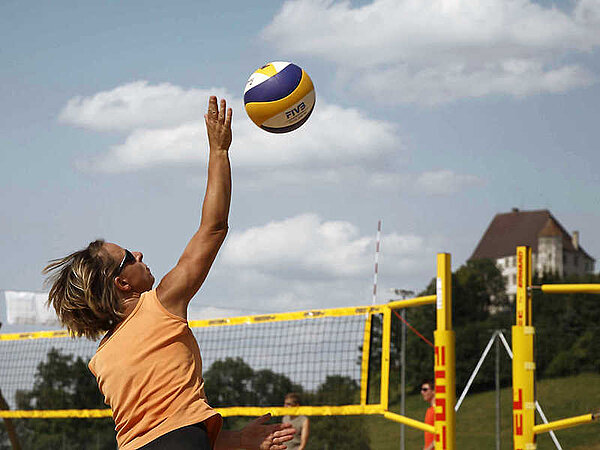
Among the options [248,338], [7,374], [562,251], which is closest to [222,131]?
[248,338]

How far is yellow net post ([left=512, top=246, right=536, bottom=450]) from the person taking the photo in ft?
18.7

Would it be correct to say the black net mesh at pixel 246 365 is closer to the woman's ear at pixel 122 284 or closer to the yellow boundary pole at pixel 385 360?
the yellow boundary pole at pixel 385 360

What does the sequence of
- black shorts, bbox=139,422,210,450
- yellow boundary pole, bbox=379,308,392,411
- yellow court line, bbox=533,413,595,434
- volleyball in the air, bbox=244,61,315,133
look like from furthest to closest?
yellow boundary pole, bbox=379,308,392,411
yellow court line, bbox=533,413,595,434
volleyball in the air, bbox=244,61,315,133
black shorts, bbox=139,422,210,450

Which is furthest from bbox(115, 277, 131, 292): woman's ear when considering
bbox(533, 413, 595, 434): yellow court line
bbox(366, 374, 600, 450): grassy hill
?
bbox(366, 374, 600, 450): grassy hill

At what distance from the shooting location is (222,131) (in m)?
2.60

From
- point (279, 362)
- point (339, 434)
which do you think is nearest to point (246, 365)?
point (279, 362)

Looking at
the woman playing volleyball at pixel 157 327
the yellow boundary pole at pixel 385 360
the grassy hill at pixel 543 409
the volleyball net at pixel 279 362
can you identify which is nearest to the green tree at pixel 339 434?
the volleyball net at pixel 279 362

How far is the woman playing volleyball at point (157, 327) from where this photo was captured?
248 cm

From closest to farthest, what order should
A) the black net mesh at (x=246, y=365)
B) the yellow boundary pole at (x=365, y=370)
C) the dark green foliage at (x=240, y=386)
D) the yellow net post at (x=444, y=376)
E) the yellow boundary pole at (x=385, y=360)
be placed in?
the yellow net post at (x=444, y=376) < the yellow boundary pole at (x=385, y=360) < the yellow boundary pole at (x=365, y=370) < the black net mesh at (x=246, y=365) < the dark green foliage at (x=240, y=386)

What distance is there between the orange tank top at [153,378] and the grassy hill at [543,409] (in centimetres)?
1843

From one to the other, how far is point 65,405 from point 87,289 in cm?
1042

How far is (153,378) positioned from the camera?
8.21 feet

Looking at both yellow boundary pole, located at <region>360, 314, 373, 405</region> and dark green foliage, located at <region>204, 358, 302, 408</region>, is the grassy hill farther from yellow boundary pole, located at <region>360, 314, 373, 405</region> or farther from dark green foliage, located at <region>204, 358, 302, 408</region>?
yellow boundary pole, located at <region>360, 314, 373, 405</region>

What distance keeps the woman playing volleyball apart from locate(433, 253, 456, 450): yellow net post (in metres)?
3.23
